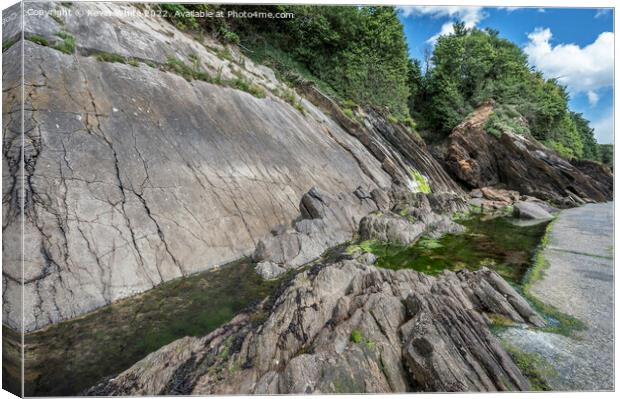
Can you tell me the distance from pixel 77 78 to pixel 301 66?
13885 mm

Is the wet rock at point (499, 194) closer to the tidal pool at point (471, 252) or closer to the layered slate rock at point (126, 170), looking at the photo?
the tidal pool at point (471, 252)

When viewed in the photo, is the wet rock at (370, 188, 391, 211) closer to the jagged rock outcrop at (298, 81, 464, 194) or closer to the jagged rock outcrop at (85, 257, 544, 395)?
the jagged rock outcrop at (298, 81, 464, 194)

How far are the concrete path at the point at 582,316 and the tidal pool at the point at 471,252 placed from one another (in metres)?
0.74

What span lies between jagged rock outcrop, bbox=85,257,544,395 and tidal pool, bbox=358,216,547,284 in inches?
85.7

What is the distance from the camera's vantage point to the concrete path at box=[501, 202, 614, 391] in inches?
136

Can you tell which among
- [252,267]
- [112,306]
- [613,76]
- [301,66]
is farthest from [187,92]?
[301,66]

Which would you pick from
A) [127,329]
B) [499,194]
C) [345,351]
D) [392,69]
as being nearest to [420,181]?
[499,194]

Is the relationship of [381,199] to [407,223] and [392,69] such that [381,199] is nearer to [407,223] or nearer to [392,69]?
[407,223]

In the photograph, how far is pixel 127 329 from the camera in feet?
14.4

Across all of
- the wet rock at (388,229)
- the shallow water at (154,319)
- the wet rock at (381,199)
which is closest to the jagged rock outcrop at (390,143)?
the wet rock at (381,199)

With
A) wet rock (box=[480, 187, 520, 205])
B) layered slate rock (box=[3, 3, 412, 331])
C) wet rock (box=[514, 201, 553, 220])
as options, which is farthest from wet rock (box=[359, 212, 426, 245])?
wet rock (box=[480, 187, 520, 205])

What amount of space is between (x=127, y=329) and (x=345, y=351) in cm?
326

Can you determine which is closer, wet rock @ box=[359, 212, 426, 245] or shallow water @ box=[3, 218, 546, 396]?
shallow water @ box=[3, 218, 546, 396]

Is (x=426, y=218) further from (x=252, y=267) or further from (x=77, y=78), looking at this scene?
(x=77, y=78)
